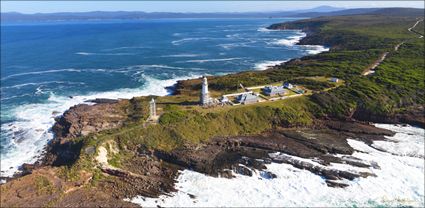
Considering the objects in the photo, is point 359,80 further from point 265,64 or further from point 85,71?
point 85,71

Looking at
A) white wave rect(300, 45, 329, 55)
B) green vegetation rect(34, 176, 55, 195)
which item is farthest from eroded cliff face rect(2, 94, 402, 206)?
white wave rect(300, 45, 329, 55)

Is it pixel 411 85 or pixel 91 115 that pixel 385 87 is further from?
pixel 91 115

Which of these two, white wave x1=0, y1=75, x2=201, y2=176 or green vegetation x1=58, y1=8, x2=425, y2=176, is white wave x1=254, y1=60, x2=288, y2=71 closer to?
green vegetation x1=58, y1=8, x2=425, y2=176

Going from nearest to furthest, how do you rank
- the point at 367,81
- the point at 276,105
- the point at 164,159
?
1. the point at 164,159
2. the point at 276,105
3. the point at 367,81

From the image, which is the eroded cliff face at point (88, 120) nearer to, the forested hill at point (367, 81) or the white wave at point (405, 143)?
the forested hill at point (367, 81)

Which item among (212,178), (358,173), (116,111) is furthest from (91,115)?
(358,173)

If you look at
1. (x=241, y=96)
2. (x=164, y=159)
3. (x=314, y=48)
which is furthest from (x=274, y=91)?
(x=314, y=48)
